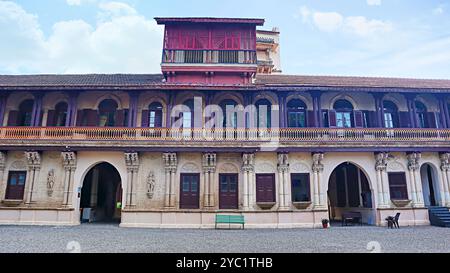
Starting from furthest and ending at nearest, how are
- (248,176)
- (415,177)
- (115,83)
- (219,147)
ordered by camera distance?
(115,83) < (415,177) < (248,176) < (219,147)

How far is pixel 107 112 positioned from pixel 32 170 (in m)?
5.65

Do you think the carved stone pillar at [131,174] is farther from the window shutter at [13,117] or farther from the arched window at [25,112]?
the window shutter at [13,117]

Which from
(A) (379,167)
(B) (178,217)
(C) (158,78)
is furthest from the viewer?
(C) (158,78)

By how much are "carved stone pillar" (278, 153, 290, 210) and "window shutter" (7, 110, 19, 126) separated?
17397mm

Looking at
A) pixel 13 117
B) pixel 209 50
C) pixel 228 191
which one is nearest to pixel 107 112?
pixel 13 117

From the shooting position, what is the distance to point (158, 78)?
854 inches

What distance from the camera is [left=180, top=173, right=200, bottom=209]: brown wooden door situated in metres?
17.6

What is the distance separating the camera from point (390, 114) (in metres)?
20.3

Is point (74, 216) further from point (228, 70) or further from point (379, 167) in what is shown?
point (379, 167)

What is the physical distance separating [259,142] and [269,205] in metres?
3.81

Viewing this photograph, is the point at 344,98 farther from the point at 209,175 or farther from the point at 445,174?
the point at 209,175

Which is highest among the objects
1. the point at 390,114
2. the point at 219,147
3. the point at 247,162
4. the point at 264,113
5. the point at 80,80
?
the point at 80,80

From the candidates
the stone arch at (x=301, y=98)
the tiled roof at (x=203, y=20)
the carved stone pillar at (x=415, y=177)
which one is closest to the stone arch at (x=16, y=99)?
the tiled roof at (x=203, y=20)
